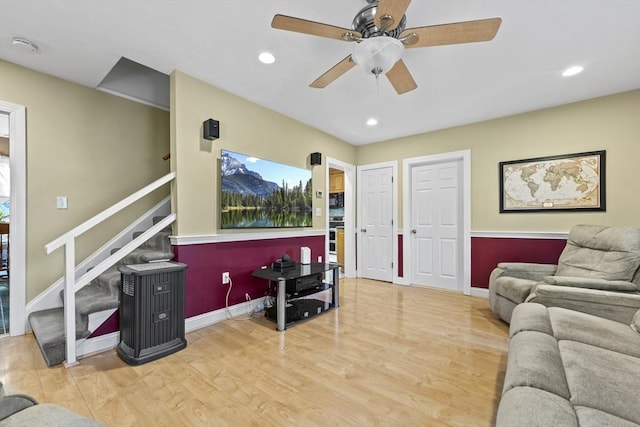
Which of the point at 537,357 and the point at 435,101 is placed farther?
the point at 435,101

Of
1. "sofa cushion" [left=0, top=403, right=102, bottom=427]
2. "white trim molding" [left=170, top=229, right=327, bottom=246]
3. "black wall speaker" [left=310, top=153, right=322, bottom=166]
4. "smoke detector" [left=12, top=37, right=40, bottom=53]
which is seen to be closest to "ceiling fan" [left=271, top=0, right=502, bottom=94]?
"sofa cushion" [left=0, top=403, right=102, bottom=427]

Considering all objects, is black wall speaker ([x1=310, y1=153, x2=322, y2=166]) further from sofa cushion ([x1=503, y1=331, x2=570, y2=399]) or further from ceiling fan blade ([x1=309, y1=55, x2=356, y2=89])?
sofa cushion ([x1=503, y1=331, x2=570, y2=399])

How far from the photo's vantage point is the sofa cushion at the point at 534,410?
0.86 m

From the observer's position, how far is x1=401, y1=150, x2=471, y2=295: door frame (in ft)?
13.1

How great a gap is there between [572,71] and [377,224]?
122 inches

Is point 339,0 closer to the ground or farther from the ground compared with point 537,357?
farther from the ground

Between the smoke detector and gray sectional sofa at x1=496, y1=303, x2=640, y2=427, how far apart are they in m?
3.75

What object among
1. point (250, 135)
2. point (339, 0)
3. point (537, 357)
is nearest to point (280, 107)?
point (250, 135)

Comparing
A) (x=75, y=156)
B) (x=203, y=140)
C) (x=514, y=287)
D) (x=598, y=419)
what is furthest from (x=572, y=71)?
(x=75, y=156)

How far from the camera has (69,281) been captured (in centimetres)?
198

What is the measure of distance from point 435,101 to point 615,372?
Answer: 2919mm

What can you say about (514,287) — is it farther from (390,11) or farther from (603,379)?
(390,11)

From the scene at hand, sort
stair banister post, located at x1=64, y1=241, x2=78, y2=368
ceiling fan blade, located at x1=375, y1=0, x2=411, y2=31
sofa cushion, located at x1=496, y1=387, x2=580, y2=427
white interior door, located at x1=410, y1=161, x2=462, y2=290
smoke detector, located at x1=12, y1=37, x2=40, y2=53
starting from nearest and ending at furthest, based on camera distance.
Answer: sofa cushion, located at x1=496, y1=387, x2=580, y2=427 < ceiling fan blade, located at x1=375, y1=0, x2=411, y2=31 < stair banister post, located at x1=64, y1=241, x2=78, y2=368 < smoke detector, located at x1=12, y1=37, x2=40, y2=53 < white interior door, located at x1=410, y1=161, x2=462, y2=290

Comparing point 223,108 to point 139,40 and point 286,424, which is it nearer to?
point 139,40
